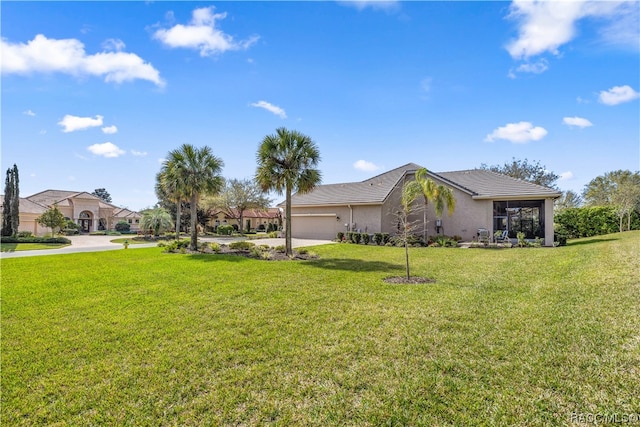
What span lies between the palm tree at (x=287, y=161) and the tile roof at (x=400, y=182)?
5681 mm

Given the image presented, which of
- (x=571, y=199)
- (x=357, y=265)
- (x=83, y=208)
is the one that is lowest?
(x=357, y=265)

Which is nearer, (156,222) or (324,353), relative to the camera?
(324,353)

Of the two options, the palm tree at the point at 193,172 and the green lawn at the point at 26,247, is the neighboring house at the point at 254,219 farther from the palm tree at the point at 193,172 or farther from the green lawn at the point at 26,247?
the palm tree at the point at 193,172

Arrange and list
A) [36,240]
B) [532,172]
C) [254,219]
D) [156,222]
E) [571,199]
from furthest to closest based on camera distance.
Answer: [254,219] < [571,199] < [532,172] < [156,222] < [36,240]

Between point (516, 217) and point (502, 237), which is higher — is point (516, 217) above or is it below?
above

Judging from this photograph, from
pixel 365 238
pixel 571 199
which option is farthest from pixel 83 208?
pixel 571 199

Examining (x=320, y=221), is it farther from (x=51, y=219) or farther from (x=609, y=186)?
(x=609, y=186)

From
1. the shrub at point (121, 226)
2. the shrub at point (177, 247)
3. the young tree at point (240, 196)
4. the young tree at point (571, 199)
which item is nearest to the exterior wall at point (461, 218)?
the shrub at point (177, 247)

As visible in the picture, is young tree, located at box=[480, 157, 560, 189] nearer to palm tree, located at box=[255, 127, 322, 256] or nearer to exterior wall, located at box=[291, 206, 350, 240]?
exterior wall, located at box=[291, 206, 350, 240]

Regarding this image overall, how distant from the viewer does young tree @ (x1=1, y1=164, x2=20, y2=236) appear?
2639 centimetres

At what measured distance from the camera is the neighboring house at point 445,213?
19.3 m

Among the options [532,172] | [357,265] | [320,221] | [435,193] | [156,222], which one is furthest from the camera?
[532,172]

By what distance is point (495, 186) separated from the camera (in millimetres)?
20672

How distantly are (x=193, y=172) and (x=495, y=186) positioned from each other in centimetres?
1960
